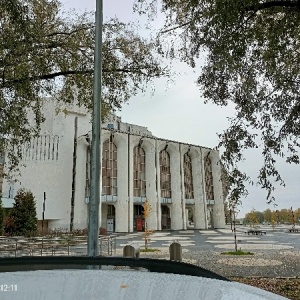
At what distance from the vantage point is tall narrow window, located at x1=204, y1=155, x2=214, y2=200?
49.9m

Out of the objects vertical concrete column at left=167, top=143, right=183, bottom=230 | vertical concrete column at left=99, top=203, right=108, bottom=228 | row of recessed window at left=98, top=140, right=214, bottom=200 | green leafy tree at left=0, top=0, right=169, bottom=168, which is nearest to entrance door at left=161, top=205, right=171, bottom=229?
Answer: vertical concrete column at left=167, top=143, right=183, bottom=230

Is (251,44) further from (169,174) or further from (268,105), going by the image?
(169,174)

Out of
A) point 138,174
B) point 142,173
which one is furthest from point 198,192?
point 138,174

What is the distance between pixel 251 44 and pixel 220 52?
118 centimetres

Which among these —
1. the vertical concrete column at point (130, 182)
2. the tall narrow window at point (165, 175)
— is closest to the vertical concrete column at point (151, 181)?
the tall narrow window at point (165, 175)

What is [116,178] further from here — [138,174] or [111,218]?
[111,218]

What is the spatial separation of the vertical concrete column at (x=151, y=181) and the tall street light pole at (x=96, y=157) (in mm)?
39292

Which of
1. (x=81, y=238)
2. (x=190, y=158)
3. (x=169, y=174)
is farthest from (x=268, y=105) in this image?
(x=190, y=158)

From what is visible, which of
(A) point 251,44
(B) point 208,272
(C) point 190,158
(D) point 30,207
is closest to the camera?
(B) point 208,272

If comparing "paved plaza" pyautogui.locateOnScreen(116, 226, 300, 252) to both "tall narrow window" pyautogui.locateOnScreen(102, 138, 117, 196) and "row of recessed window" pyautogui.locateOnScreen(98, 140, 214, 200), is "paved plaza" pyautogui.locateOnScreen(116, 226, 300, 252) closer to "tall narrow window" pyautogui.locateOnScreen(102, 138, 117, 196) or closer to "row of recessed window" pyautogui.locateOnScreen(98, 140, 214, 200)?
"tall narrow window" pyautogui.locateOnScreen(102, 138, 117, 196)

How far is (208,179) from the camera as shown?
5038 cm

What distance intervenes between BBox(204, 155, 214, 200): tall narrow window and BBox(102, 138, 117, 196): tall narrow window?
14.7m

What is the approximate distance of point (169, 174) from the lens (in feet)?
154

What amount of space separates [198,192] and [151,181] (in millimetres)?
8509
